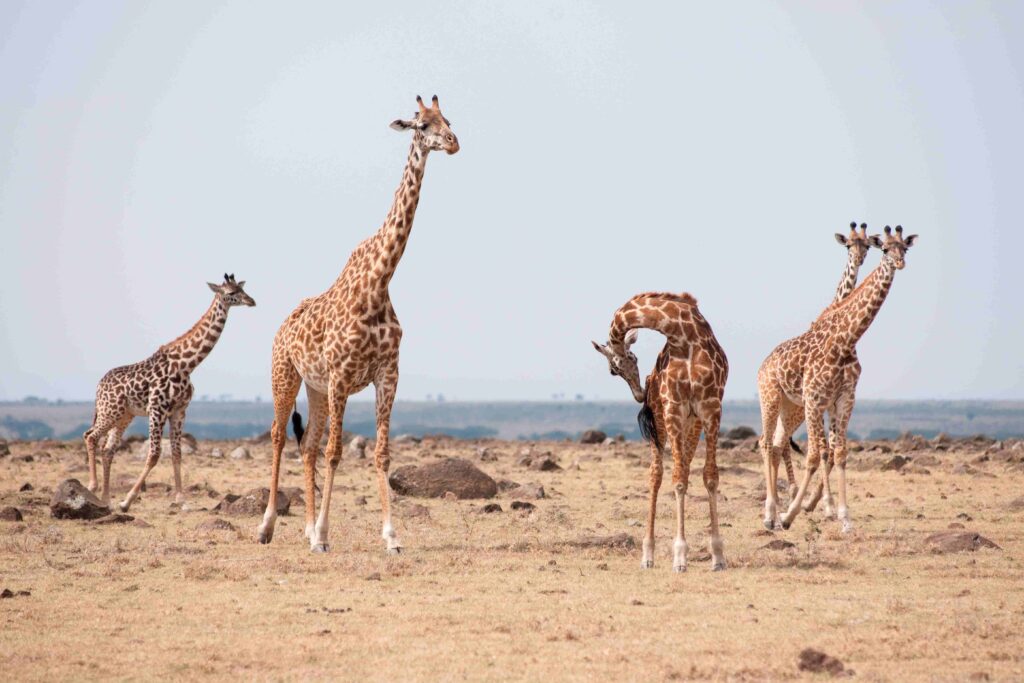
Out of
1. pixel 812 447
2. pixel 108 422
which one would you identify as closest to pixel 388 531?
pixel 812 447

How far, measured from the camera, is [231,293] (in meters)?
22.2

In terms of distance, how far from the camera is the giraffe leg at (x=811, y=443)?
18094 mm

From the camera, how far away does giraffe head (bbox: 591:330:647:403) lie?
14.4m

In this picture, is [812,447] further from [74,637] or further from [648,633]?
[74,637]

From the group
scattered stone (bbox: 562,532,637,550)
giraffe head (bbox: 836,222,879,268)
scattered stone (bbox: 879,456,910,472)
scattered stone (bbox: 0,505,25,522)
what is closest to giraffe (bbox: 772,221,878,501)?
giraffe head (bbox: 836,222,879,268)

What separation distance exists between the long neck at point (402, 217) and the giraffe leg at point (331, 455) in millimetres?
1412

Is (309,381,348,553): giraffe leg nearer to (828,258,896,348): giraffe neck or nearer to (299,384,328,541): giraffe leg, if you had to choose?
(299,384,328,541): giraffe leg

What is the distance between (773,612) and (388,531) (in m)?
5.27

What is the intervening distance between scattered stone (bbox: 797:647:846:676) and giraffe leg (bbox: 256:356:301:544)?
338 inches

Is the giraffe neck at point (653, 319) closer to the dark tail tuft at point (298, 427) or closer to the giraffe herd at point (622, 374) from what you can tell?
the giraffe herd at point (622, 374)

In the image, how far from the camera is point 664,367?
14188 millimetres

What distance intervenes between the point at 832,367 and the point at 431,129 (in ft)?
21.4

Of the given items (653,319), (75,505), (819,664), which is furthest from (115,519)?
(819,664)

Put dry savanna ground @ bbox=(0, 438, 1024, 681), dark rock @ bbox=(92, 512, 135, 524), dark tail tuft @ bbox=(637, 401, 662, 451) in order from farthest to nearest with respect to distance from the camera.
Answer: dark rock @ bbox=(92, 512, 135, 524), dark tail tuft @ bbox=(637, 401, 662, 451), dry savanna ground @ bbox=(0, 438, 1024, 681)
